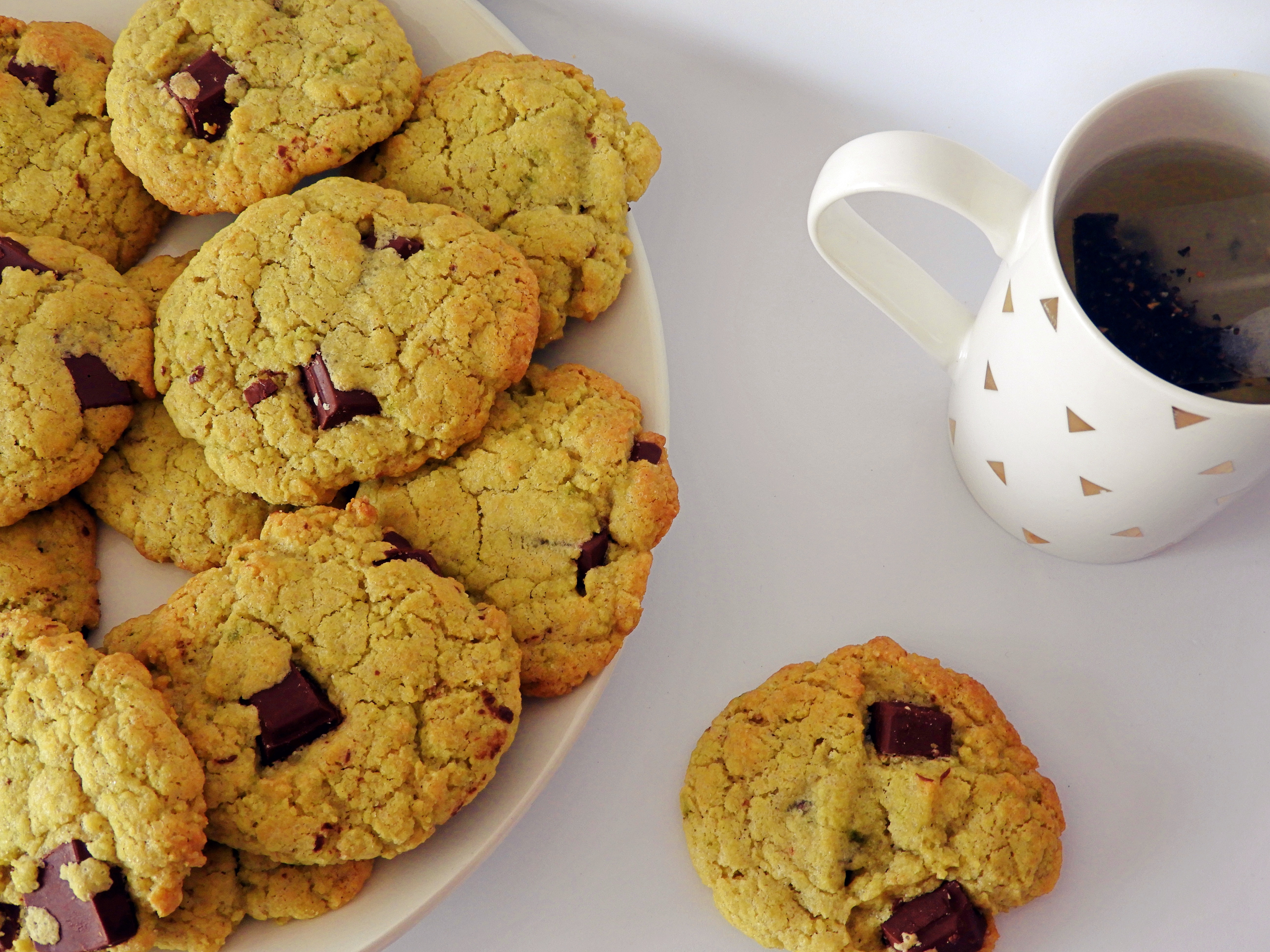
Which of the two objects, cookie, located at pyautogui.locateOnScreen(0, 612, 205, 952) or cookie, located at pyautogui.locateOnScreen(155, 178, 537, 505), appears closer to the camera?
cookie, located at pyautogui.locateOnScreen(0, 612, 205, 952)

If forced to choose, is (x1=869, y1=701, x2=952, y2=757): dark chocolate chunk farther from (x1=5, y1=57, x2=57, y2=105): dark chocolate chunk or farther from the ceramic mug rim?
(x1=5, y1=57, x2=57, y2=105): dark chocolate chunk

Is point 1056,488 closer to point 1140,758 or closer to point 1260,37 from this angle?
point 1140,758

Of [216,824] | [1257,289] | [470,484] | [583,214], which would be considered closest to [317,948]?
[216,824]

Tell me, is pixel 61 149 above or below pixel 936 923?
above

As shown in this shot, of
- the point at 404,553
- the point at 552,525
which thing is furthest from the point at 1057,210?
the point at 404,553

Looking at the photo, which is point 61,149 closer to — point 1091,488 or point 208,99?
point 208,99

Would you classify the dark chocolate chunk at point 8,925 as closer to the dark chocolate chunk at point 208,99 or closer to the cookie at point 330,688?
the cookie at point 330,688

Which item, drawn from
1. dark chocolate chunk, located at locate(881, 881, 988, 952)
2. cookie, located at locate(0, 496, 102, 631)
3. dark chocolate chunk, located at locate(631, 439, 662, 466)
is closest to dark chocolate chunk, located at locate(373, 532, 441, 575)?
dark chocolate chunk, located at locate(631, 439, 662, 466)
